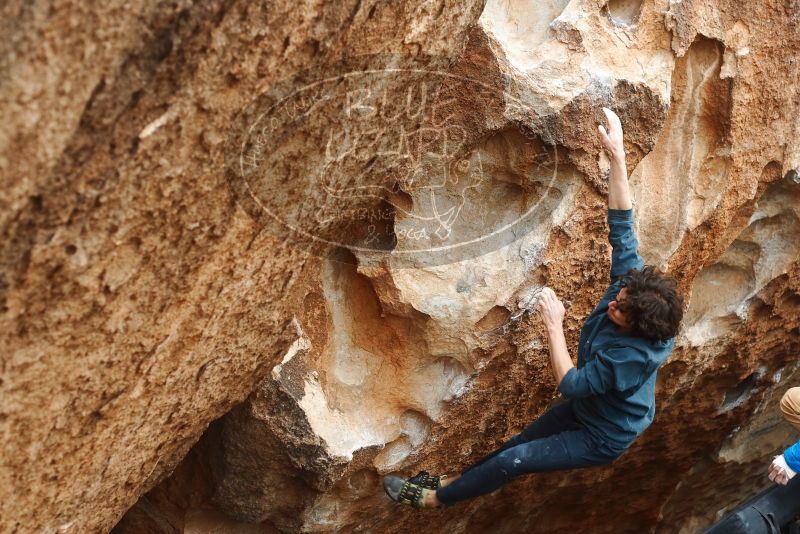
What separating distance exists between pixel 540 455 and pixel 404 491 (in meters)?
0.50

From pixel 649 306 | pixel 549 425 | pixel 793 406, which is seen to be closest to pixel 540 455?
pixel 549 425

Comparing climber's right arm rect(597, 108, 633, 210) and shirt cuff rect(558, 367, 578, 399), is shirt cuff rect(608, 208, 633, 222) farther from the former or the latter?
shirt cuff rect(558, 367, 578, 399)

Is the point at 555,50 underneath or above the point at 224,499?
above

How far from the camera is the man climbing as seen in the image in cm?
243

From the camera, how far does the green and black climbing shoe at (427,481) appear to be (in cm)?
299

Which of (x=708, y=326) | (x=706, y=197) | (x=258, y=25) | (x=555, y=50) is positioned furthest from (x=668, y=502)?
(x=258, y=25)

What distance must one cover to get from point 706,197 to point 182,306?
6.04ft

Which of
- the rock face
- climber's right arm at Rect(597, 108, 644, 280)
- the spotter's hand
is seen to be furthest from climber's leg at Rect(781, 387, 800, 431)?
climber's right arm at Rect(597, 108, 644, 280)

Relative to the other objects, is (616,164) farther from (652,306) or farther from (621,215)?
(652,306)

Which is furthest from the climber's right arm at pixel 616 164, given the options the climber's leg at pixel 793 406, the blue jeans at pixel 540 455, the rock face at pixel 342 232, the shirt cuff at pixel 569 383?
the climber's leg at pixel 793 406

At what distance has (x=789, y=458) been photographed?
3070 millimetres

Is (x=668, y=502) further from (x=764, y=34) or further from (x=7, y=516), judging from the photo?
(x=7, y=516)

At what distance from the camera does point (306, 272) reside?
98.6 inches

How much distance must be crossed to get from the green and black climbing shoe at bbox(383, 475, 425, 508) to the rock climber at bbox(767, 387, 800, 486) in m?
1.17
